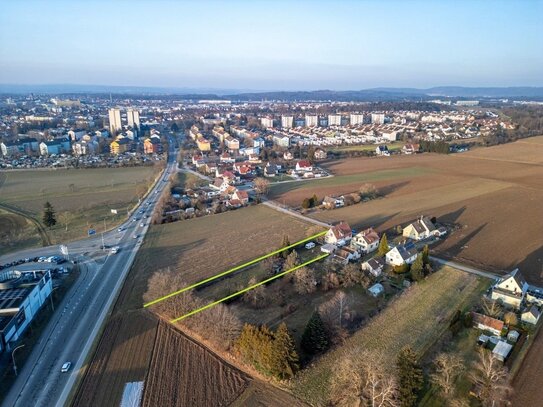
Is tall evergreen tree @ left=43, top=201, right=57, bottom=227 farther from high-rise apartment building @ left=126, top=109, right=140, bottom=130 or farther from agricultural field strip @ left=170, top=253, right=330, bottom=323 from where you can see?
high-rise apartment building @ left=126, top=109, right=140, bottom=130

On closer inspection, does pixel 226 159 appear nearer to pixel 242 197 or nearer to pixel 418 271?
pixel 242 197

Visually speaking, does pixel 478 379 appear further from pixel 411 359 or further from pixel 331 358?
pixel 331 358

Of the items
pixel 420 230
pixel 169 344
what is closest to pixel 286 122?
pixel 420 230

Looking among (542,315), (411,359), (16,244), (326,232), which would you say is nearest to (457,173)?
(326,232)

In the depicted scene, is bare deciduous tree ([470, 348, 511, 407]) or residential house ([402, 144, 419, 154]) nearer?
bare deciduous tree ([470, 348, 511, 407])

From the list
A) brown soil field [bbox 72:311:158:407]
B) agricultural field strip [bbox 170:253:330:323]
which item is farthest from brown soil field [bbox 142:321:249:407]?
agricultural field strip [bbox 170:253:330:323]
